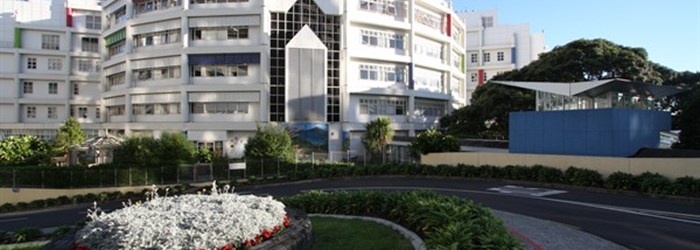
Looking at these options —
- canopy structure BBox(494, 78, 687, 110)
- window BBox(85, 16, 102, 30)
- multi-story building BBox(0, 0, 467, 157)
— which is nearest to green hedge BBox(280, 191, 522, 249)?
canopy structure BBox(494, 78, 687, 110)

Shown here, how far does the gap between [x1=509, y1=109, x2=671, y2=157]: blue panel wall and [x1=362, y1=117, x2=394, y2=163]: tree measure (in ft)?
48.6

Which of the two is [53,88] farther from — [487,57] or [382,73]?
[487,57]

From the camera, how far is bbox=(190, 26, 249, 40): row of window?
1800 inches

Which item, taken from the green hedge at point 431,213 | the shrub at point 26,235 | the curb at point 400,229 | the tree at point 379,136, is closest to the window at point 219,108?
the tree at point 379,136

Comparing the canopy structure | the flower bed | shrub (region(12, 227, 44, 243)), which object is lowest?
shrub (region(12, 227, 44, 243))

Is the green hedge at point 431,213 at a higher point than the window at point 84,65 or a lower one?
lower

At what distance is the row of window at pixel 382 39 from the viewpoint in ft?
157

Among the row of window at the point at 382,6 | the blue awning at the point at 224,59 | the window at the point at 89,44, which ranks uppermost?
the row of window at the point at 382,6

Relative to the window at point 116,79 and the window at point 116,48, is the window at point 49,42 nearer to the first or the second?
the window at point 116,48

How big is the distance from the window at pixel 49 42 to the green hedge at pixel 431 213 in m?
58.9

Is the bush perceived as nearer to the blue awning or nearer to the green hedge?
the green hedge

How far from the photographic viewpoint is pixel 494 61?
7638 cm

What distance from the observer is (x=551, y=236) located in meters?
12.0

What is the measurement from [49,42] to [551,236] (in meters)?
66.7
